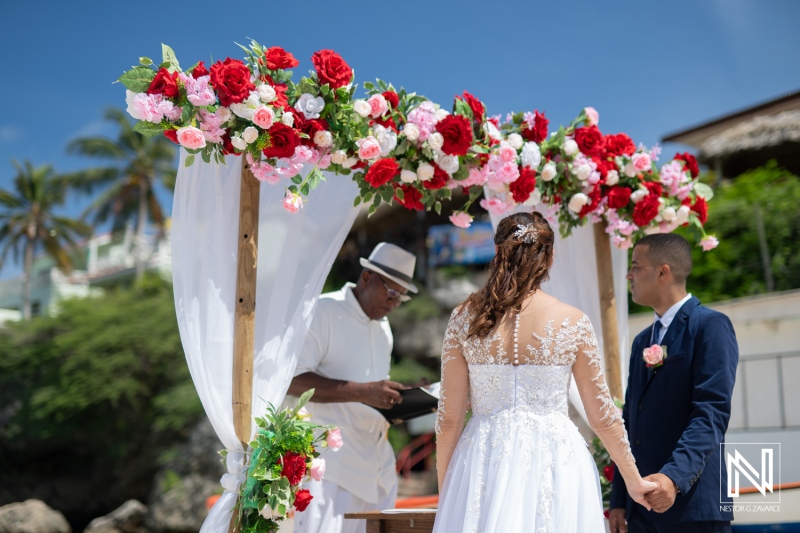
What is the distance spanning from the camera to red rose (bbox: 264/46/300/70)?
3.81 m

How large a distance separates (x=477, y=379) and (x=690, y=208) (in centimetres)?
295

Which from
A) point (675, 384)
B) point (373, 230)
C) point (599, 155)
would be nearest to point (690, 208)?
point (599, 155)

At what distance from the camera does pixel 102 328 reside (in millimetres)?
20453

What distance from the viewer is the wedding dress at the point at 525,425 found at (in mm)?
2889

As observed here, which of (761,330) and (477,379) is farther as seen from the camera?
(761,330)

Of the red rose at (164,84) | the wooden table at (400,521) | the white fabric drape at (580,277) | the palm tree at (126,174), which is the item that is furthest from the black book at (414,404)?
the palm tree at (126,174)

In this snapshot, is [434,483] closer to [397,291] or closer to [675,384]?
[397,291]

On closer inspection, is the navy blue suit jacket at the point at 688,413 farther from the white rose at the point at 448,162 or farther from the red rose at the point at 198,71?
the red rose at the point at 198,71

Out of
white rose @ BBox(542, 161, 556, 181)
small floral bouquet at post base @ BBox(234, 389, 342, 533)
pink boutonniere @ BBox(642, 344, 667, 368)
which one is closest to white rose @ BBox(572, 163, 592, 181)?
white rose @ BBox(542, 161, 556, 181)

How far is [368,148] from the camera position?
3973mm

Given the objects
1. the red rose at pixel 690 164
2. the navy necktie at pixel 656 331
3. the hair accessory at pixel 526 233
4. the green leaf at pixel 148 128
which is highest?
the red rose at pixel 690 164

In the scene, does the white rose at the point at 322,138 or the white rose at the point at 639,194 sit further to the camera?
the white rose at the point at 639,194

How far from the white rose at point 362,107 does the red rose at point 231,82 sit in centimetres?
57

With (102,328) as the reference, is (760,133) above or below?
above
